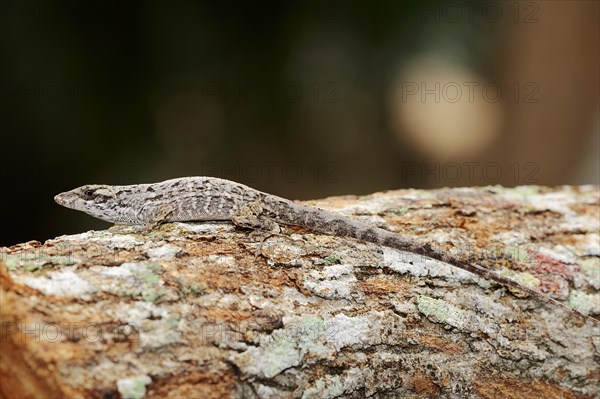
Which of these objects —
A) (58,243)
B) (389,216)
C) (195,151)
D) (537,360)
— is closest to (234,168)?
(195,151)

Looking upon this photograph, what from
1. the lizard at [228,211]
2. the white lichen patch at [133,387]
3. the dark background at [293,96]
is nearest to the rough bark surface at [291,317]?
the white lichen patch at [133,387]

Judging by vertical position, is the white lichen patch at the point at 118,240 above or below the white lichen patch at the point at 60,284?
above

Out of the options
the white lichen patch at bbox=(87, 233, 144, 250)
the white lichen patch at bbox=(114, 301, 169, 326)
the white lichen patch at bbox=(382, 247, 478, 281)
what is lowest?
the white lichen patch at bbox=(382, 247, 478, 281)

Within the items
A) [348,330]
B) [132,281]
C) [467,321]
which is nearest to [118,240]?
[132,281]

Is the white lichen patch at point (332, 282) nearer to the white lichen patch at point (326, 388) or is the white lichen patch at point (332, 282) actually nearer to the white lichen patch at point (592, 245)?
the white lichen patch at point (326, 388)

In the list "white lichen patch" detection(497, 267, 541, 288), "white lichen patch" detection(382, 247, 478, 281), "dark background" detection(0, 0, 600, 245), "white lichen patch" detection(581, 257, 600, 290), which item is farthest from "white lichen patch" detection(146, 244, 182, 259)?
"dark background" detection(0, 0, 600, 245)

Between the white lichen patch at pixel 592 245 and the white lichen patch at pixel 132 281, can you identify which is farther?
the white lichen patch at pixel 592 245

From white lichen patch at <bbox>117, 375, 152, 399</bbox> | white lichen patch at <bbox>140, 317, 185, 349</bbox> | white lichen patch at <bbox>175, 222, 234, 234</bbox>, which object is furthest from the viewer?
white lichen patch at <bbox>175, 222, 234, 234</bbox>

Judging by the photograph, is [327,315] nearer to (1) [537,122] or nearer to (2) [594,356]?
(2) [594,356]

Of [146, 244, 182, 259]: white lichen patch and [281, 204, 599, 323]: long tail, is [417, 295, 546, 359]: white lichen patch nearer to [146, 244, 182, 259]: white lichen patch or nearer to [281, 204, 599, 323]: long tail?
[281, 204, 599, 323]: long tail
